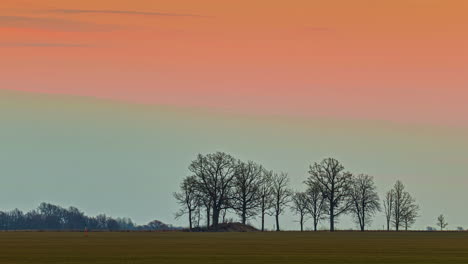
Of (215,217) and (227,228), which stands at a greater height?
(215,217)

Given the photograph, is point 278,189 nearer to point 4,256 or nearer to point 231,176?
point 231,176

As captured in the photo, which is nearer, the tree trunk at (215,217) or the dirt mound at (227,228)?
the dirt mound at (227,228)

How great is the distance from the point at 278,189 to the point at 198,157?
1389cm

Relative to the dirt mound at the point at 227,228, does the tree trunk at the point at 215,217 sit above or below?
above

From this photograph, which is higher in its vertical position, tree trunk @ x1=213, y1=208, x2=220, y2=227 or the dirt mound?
tree trunk @ x1=213, y1=208, x2=220, y2=227

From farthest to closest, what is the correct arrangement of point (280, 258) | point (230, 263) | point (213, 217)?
1. point (213, 217)
2. point (280, 258)
3. point (230, 263)

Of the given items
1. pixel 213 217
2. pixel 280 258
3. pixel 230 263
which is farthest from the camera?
pixel 213 217

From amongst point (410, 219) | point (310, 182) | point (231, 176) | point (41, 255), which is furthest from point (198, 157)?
point (41, 255)

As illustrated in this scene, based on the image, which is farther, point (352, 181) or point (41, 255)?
point (352, 181)

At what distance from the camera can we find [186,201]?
498ft

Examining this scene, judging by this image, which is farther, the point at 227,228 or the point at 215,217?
the point at 215,217

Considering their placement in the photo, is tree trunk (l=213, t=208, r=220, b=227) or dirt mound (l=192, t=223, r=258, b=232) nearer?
dirt mound (l=192, t=223, r=258, b=232)

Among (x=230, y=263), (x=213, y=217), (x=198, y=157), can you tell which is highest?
(x=198, y=157)

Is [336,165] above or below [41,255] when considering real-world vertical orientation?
above
